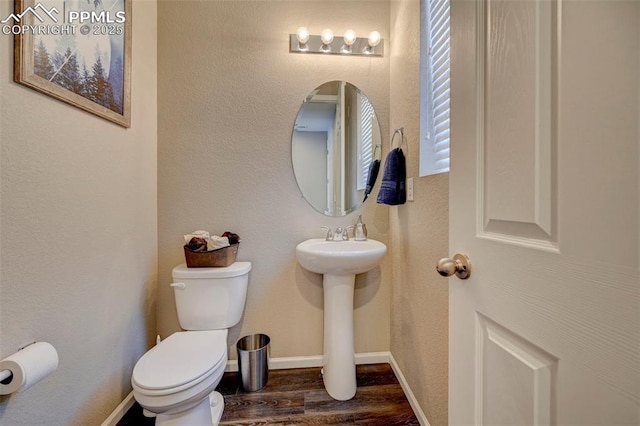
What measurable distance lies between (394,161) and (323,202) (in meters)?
0.54

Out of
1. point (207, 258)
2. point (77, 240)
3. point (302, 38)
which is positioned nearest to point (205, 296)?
point (207, 258)

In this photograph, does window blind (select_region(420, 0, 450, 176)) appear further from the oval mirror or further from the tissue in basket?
the tissue in basket

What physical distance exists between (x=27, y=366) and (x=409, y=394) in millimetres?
1604

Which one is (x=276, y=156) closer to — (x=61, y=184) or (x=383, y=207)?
(x=383, y=207)

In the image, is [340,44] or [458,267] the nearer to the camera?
[458,267]

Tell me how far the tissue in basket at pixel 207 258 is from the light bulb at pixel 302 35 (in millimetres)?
1365

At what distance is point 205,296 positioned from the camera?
4.89 ft

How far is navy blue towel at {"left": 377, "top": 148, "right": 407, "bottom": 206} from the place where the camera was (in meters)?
1.49

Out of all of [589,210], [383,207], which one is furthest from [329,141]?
[589,210]

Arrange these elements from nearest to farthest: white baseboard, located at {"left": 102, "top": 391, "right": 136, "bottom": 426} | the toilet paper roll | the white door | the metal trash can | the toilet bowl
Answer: the white door < the toilet paper roll < the toilet bowl < white baseboard, located at {"left": 102, "top": 391, "right": 136, "bottom": 426} < the metal trash can

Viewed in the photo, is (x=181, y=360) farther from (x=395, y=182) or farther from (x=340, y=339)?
(x=395, y=182)

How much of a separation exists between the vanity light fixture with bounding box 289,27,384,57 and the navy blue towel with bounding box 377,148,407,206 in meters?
0.78

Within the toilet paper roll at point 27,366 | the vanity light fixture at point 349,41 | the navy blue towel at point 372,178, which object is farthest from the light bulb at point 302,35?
the toilet paper roll at point 27,366

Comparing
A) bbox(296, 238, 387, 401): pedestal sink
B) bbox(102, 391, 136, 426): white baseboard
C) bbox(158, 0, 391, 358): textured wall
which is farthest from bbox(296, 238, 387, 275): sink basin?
bbox(102, 391, 136, 426): white baseboard
